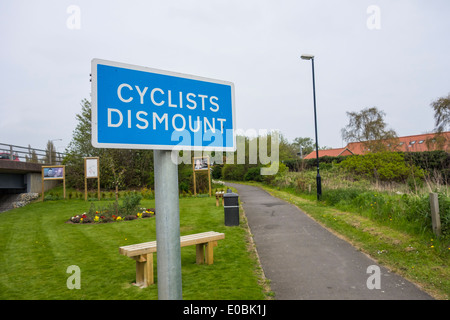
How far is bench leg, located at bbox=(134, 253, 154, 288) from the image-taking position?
5.02 meters

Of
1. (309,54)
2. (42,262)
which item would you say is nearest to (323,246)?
(42,262)

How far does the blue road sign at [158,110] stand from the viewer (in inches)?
55.5

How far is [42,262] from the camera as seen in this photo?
6.57 metres

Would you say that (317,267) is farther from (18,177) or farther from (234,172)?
(234,172)

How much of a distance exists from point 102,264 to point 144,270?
5.47ft

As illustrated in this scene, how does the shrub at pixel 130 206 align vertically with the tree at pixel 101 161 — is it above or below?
below

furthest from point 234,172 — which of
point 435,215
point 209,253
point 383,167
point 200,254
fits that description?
point 209,253

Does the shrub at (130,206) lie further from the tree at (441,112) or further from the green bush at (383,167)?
the tree at (441,112)

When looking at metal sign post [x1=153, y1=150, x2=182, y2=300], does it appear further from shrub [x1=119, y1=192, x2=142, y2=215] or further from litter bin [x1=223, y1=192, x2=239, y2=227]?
shrub [x1=119, y1=192, x2=142, y2=215]

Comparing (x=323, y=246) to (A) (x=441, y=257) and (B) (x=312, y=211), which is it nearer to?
(A) (x=441, y=257)

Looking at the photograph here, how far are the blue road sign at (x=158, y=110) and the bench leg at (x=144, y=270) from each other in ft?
12.7

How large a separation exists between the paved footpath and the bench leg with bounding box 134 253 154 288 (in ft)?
6.37

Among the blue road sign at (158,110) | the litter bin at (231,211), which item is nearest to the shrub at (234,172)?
the litter bin at (231,211)
